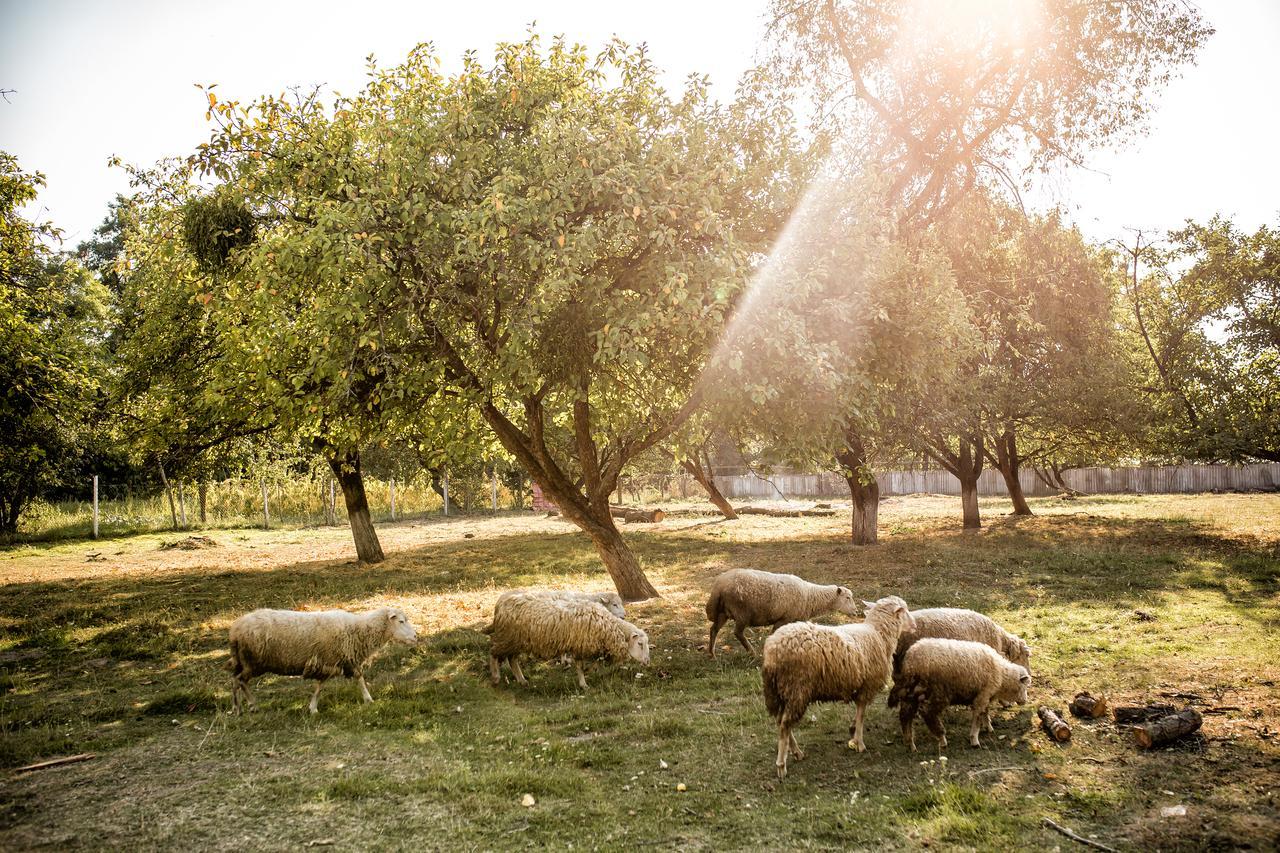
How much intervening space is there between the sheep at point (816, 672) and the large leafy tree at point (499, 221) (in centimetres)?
433

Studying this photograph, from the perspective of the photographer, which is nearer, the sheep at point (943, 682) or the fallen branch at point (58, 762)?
the fallen branch at point (58, 762)

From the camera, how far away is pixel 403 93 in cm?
1198

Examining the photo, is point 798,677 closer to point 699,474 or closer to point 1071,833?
point 1071,833

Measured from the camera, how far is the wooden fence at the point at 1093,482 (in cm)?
4400

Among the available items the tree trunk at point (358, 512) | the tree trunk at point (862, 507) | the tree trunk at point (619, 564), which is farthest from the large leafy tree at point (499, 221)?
the tree trunk at point (862, 507)

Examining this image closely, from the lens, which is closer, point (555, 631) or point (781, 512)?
point (555, 631)

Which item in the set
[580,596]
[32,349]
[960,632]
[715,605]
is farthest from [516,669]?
[32,349]

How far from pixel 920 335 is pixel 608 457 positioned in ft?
23.1

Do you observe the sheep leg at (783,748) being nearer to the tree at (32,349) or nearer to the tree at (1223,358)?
the tree at (32,349)

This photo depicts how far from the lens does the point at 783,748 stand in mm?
6254

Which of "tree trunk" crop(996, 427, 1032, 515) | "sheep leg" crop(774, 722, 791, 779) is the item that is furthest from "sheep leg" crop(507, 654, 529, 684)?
"tree trunk" crop(996, 427, 1032, 515)

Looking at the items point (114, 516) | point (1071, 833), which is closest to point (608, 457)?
point (1071, 833)

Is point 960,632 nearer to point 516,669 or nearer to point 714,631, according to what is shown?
point 714,631

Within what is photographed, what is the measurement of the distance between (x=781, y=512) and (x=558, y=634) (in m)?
28.7
